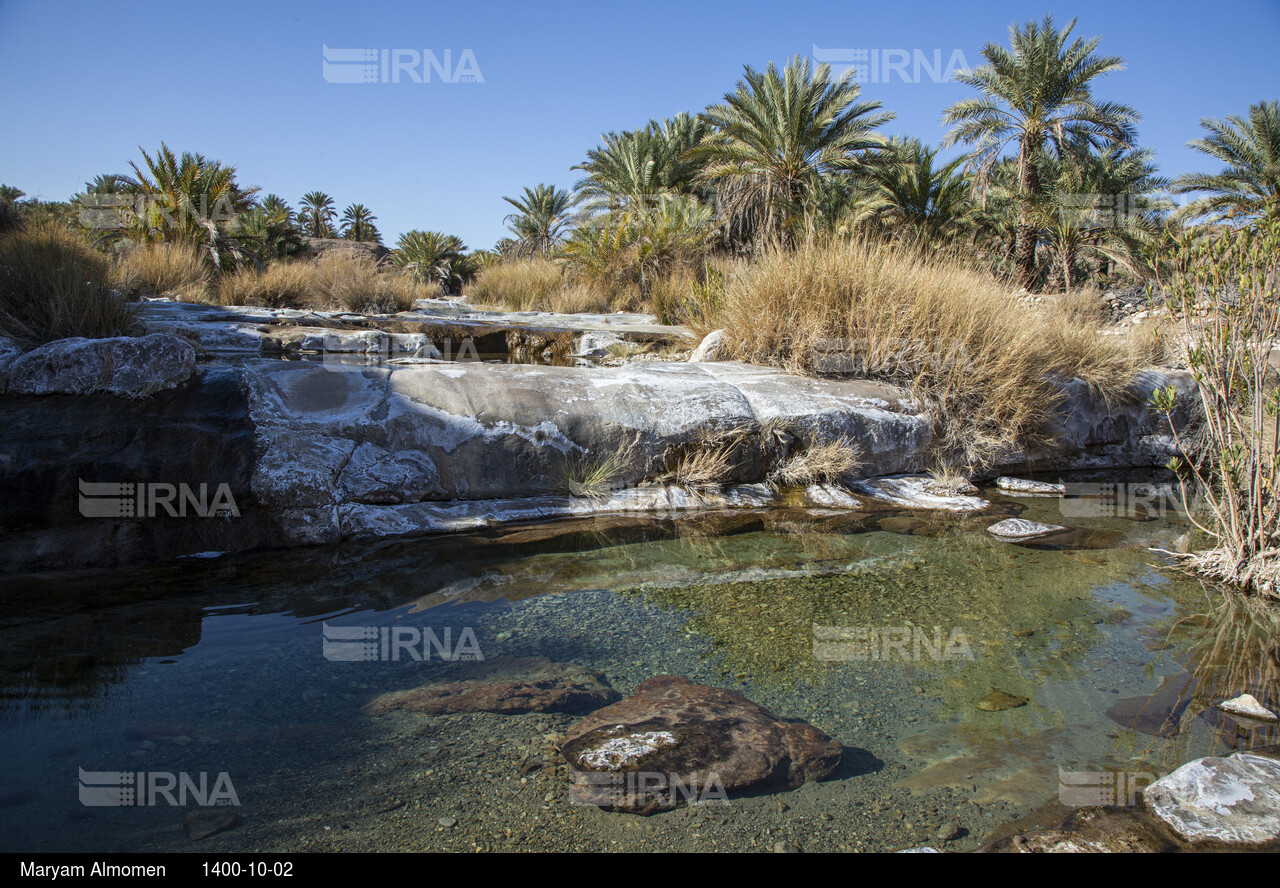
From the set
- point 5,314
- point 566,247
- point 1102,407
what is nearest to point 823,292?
point 1102,407

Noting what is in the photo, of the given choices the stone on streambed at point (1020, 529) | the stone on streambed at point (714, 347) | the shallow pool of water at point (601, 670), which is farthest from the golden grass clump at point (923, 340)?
the shallow pool of water at point (601, 670)

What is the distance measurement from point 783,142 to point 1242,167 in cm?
1059

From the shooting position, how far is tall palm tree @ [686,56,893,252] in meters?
13.3

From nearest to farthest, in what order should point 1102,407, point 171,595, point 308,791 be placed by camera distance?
point 308,791 < point 171,595 < point 1102,407

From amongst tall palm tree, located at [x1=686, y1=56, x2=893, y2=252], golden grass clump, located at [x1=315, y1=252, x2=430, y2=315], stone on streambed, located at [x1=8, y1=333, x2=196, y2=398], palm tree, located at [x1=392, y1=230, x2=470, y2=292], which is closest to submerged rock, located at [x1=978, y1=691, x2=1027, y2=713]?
stone on streambed, located at [x1=8, y1=333, x2=196, y2=398]

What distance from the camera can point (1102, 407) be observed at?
21.6 ft

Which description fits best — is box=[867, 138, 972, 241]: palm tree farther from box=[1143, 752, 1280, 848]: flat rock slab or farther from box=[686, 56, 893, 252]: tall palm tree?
box=[1143, 752, 1280, 848]: flat rock slab

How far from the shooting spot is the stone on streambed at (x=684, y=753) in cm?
188

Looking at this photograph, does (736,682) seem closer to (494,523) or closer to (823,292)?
(494,523)

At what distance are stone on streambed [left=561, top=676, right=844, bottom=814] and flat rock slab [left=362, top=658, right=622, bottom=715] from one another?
14 cm

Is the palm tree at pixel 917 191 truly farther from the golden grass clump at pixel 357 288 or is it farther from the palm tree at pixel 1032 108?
the golden grass clump at pixel 357 288

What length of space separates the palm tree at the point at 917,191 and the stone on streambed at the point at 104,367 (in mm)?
14521

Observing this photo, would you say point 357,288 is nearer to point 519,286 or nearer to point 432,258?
point 519,286
